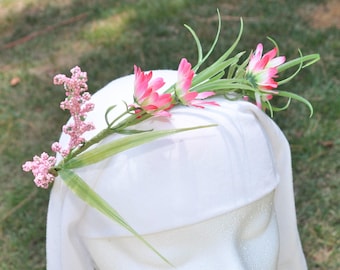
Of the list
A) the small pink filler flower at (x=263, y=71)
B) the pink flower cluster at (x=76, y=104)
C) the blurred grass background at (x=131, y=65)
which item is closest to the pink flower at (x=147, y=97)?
the pink flower cluster at (x=76, y=104)

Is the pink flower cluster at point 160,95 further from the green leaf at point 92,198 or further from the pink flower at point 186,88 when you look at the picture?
the green leaf at point 92,198

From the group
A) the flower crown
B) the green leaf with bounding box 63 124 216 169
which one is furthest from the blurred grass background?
the green leaf with bounding box 63 124 216 169

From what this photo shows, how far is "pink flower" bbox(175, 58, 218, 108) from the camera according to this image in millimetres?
1251

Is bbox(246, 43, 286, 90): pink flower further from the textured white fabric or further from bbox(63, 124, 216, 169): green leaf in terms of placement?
bbox(63, 124, 216, 169): green leaf

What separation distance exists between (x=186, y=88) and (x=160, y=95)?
60mm

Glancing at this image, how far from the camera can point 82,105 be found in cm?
128

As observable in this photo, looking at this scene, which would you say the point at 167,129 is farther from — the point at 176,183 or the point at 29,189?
the point at 29,189

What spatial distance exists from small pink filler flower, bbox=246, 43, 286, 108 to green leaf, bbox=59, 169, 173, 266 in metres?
0.42

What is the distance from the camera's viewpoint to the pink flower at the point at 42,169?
1.24 metres

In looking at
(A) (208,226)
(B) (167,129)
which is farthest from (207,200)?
(B) (167,129)

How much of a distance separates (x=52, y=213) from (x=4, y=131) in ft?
5.99

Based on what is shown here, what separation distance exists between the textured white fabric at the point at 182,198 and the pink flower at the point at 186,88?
30 mm

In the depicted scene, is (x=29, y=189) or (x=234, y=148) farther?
(x=29, y=189)

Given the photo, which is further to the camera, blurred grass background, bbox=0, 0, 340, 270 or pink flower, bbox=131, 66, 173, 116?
blurred grass background, bbox=0, 0, 340, 270
